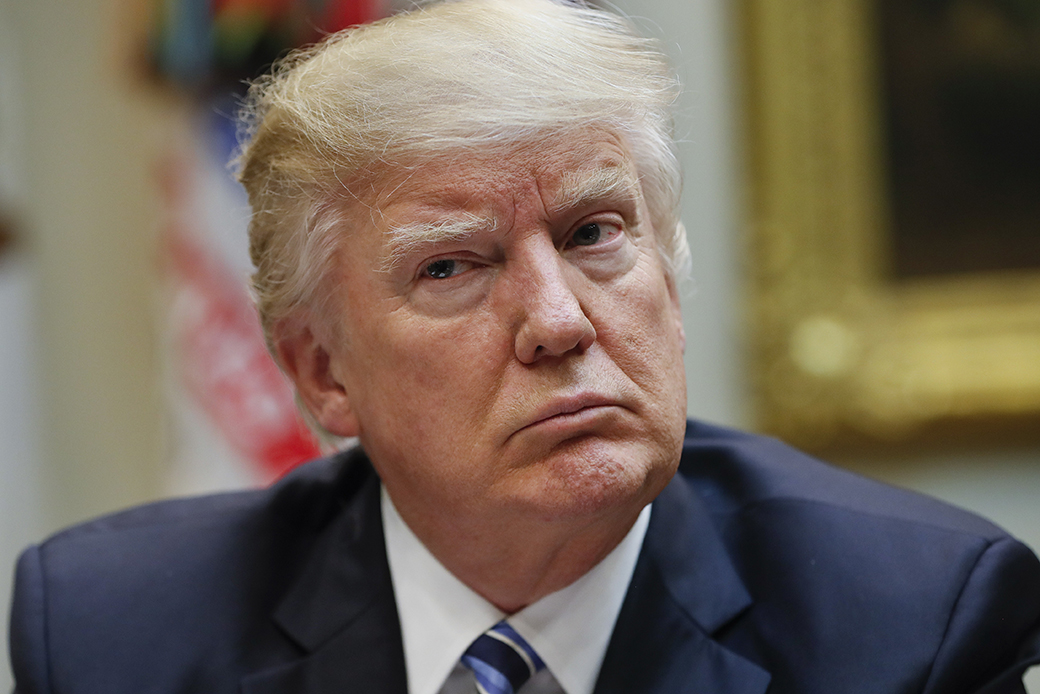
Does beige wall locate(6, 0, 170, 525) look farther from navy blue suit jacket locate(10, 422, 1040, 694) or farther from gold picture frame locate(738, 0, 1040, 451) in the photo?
gold picture frame locate(738, 0, 1040, 451)

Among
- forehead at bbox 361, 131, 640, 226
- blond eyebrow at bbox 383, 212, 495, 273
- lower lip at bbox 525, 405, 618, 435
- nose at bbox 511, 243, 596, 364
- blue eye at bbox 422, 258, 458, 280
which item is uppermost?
forehead at bbox 361, 131, 640, 226

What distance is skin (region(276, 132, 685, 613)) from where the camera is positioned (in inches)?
51.1

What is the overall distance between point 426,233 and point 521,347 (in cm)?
20

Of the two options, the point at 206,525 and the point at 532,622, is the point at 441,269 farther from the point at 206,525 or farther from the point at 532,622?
the point at 206,525

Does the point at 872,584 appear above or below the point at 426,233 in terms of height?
below

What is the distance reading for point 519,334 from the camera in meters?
1.31

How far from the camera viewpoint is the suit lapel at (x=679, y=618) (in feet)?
4.68

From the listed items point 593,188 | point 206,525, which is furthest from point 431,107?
point 206,525

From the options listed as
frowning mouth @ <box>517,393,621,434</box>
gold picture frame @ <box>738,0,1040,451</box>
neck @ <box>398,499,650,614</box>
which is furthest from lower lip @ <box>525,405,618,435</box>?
gold picture frame @ <box>738,0,1040,451</box>

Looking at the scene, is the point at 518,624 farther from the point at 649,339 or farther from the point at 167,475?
the point at 167,475

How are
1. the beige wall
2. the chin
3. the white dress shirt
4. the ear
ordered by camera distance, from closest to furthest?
the chin
the white dress shirt
the ear
the beige wall

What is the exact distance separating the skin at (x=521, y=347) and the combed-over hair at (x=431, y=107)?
42 millimetres

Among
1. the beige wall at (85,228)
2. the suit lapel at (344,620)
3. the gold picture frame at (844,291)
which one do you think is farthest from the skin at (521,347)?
the beige wall at (85,228)

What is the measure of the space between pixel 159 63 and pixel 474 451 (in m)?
2.30
